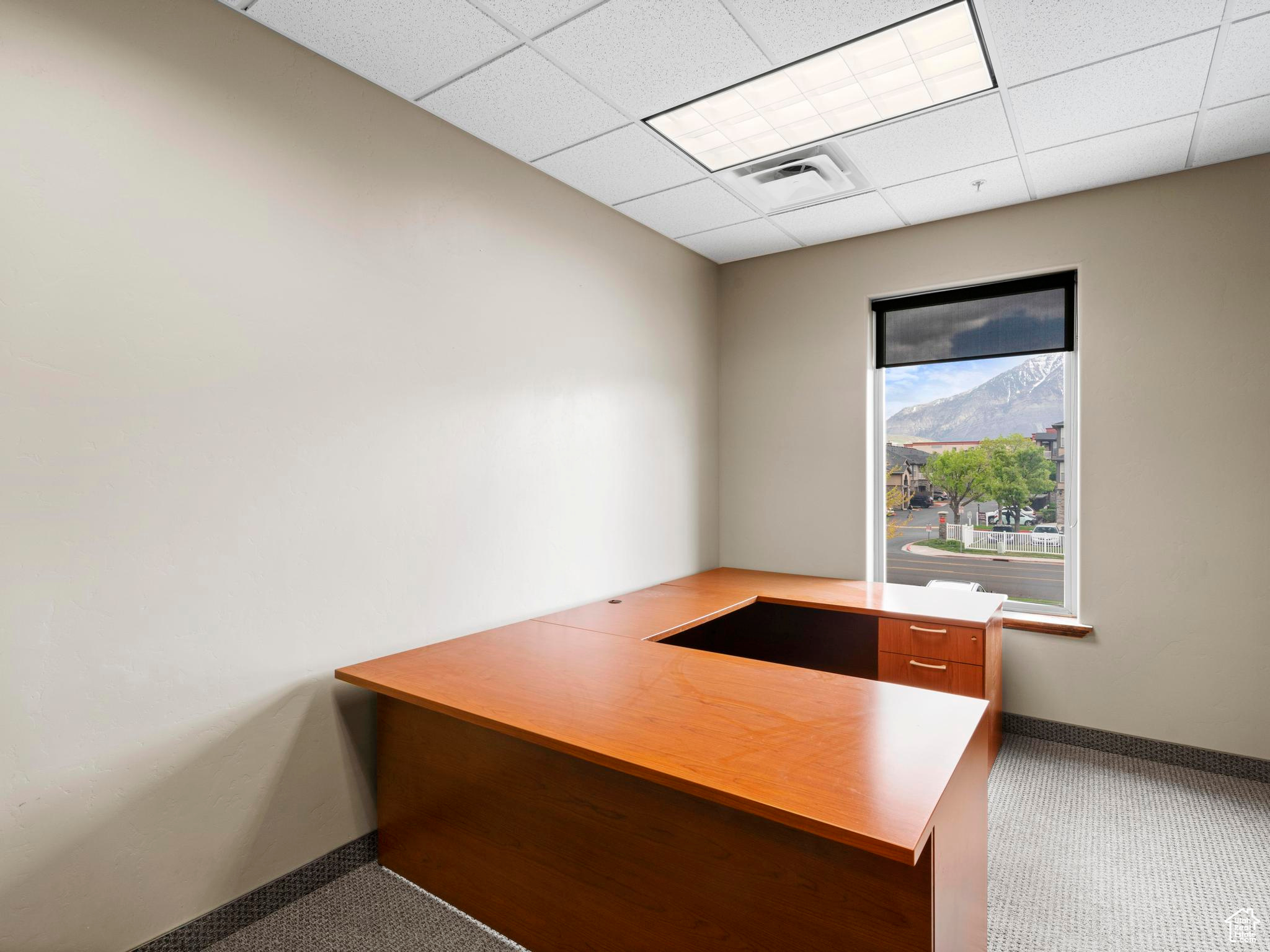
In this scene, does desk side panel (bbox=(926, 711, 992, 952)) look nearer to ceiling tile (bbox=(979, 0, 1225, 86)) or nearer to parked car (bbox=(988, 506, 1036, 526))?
ceiling tile (bbox=(979, 0, 1225, 86))

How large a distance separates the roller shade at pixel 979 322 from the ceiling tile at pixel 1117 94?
2.88 feet

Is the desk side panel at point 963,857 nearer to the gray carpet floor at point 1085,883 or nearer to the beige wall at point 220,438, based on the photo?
the gray carpet floor at point 1085,883

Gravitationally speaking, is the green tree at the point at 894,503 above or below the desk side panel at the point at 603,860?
above

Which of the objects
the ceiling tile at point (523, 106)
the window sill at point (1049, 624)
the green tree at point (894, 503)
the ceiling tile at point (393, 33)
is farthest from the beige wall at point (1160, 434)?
the ceiling tile at point (393, 33)

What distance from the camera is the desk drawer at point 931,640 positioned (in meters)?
2.66

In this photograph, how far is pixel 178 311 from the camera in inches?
68.7

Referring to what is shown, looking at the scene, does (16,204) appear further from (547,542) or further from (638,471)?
(638,471)

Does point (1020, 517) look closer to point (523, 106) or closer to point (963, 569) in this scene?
point (963, 569)

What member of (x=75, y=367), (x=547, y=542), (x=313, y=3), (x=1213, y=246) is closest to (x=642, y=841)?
(x=547, y=542)

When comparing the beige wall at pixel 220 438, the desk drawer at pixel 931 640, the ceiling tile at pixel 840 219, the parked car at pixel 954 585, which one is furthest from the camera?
the parked car at pixel 954 585

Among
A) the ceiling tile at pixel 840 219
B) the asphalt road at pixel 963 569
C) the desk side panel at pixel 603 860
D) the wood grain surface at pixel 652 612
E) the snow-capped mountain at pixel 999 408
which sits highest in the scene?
the ceiling tile at pixel 840 219

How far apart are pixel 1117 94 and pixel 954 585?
2.25 meters

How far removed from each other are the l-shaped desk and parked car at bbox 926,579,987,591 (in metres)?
1.73

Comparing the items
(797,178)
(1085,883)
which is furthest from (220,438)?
(1085,883)
